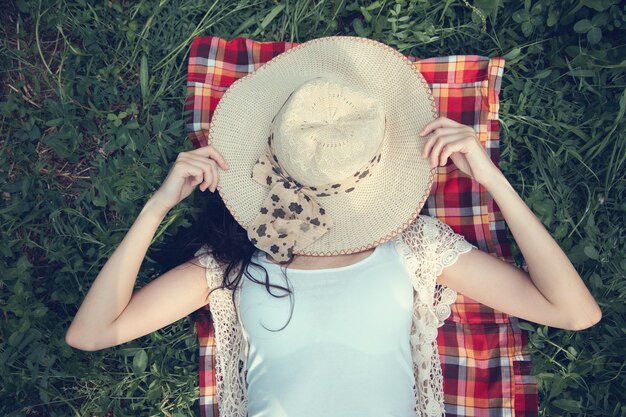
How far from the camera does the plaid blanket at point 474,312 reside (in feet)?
10.00

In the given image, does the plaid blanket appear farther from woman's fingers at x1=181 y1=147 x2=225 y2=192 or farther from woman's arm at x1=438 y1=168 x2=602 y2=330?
woman's fingers at x1=181 y1=147 x2=225 y2=192

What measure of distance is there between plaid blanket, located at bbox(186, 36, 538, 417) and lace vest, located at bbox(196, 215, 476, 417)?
10.2 inches

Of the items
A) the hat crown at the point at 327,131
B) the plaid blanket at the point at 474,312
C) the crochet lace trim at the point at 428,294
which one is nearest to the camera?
the hat crown at the point at 327,131

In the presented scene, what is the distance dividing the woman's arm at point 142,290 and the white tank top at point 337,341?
0.41m

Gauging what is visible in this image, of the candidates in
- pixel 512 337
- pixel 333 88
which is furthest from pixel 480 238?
pixel 333 88

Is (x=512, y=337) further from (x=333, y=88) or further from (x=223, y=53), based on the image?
(x=223, y=53)

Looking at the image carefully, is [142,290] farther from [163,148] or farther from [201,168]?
[163,148]

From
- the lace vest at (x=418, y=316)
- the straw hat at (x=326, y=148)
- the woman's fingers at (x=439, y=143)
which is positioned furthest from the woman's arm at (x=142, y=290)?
the woman's fingers at (x=439, y=143)

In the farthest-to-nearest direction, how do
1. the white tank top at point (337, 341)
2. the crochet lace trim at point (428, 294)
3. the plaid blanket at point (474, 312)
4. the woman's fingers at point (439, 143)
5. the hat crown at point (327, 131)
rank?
1. the plaid blanket at point (474, 312)
2. the crochet lace trim at point (428, 294)
3. the white tank top at point (337, 341)
4. the woman's fingers at point (439, 143)
5. the hat crown at point (327, 131)

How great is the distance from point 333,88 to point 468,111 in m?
1.08

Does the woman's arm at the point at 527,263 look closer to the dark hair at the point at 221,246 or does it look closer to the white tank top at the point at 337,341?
the white tank top at the point at 337,341

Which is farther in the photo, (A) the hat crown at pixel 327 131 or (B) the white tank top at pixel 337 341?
(B) the white tank top at pixel 337 341

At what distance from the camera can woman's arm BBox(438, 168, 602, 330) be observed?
2482 mm

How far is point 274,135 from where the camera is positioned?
2367mm
